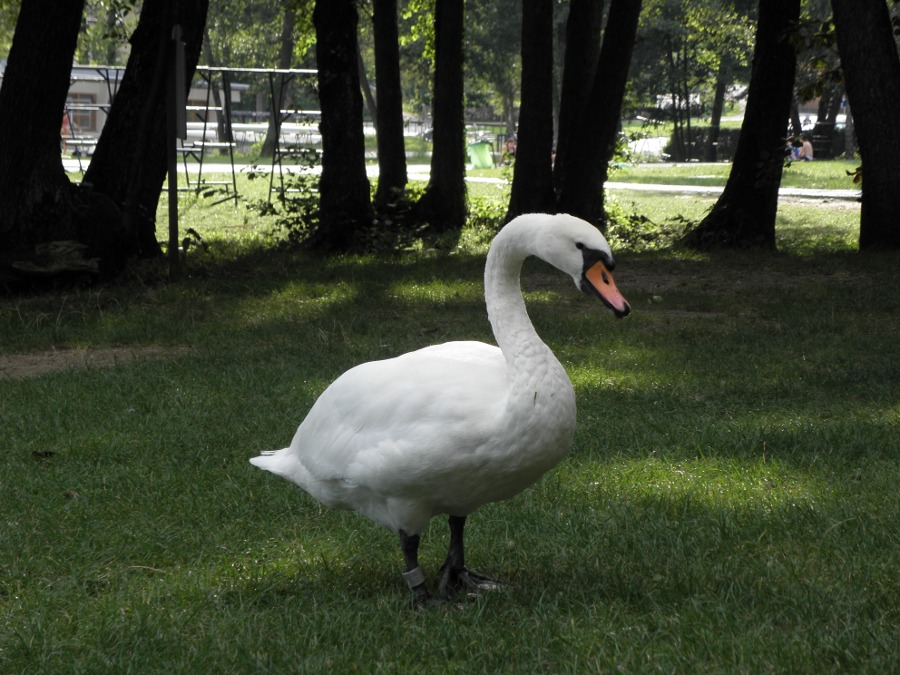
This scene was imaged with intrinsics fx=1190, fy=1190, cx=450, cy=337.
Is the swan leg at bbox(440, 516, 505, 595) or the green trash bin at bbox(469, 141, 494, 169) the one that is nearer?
the swan leg at bbox(440, 516, 505, 595)

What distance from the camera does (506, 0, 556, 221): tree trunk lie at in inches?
603

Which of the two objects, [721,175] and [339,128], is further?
[721,175]

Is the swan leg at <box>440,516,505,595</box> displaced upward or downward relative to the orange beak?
downward

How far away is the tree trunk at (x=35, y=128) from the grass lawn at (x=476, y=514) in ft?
3.60

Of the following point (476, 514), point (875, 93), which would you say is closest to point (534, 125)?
point (875, 93)

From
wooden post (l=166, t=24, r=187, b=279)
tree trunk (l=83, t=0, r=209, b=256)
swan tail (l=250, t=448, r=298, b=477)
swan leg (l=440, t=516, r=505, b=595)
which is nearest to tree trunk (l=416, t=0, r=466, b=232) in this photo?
tree trunk (l=83, t=0, r=209, b=256)

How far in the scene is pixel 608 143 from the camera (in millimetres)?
15578

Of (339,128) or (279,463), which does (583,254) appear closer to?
(279,463)

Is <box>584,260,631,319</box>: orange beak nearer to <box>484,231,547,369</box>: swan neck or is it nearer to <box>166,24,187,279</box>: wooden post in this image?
<box>484,231,547,369</box>: swan neck

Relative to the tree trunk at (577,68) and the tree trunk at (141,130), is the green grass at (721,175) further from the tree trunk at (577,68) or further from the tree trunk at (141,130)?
the tree trunk at (141,130)

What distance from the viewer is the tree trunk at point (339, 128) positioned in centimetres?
1380

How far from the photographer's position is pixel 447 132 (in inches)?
658

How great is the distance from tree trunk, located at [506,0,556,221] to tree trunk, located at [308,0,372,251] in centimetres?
230

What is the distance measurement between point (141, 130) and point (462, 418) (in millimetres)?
9068
